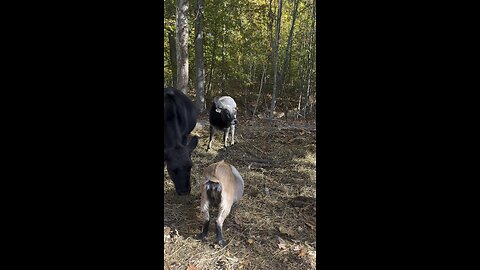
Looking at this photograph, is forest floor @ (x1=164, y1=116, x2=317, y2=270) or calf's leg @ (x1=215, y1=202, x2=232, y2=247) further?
calf's leg @ (x1=215, y1=202, x2=232, y2=247)

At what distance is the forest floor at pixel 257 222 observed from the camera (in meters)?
3.09

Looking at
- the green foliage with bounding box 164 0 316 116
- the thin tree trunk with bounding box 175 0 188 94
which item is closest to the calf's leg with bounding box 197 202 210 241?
the thin tree trunk with bounding box 175 0 188 94

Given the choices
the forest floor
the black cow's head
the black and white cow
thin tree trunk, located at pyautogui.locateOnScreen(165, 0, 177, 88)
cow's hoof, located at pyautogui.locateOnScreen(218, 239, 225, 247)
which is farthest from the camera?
thin tree trunk, located at pyautogui.locateOnScreen(165, 0, 177, 88)

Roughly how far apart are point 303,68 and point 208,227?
552 inches

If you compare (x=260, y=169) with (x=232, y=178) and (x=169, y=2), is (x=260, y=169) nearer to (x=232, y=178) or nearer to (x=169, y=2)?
(x=232, y=178)

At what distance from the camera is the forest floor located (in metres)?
3.09

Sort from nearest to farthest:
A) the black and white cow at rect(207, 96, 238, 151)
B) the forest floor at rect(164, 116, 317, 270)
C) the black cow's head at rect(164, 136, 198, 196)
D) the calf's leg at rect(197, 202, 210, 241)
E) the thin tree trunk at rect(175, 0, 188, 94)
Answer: the forest floor at rect(164, 116, 317, 270), the calf's leg at rect(197, 202, 210, 241), the black cow's head at rect(164, 136, 198, 196), the thin tree trunk at rect(175, 0, 188, 94), the black and white cow at rect(207, 96, 238, 151)

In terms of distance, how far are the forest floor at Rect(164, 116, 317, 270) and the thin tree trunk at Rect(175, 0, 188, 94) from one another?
2.49m

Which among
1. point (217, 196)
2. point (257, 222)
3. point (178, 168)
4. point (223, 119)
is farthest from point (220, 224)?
point (223, 119)

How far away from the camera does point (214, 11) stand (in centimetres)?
1357

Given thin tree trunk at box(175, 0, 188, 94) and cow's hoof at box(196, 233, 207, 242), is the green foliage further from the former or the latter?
cow's hoof at box(196, 233, 207, 242)

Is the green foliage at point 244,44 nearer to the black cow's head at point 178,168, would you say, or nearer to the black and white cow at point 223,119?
the black and white cow at point 223,119
